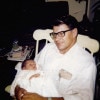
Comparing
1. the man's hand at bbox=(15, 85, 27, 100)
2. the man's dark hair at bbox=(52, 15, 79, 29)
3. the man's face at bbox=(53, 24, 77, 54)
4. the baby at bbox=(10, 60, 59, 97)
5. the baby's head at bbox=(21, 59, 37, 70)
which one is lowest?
the man's hand at bbox=(15, 85, 27, 100)

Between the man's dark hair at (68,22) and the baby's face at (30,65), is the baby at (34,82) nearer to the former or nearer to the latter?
the baby's face at (30,65)

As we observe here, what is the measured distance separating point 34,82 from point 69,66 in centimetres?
41

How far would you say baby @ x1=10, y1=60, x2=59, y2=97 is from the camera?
1945mm

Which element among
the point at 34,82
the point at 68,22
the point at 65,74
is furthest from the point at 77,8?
the point at 34,82

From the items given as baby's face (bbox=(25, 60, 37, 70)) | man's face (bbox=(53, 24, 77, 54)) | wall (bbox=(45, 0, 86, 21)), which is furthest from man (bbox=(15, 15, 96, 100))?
wall (bbox=(45, 0, 86, 21))

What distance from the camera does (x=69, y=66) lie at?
213 cm

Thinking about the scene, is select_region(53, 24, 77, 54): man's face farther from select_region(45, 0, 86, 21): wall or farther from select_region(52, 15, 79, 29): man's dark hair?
select_region(45, 0, 86, 21): wall

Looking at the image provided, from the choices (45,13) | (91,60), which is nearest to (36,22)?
(45,13)

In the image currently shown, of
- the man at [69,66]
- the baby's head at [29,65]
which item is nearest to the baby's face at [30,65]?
the baby's head at [29,65]

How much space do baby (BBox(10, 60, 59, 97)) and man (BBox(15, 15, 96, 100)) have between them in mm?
58

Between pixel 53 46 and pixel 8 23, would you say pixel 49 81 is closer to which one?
pixel 53 46

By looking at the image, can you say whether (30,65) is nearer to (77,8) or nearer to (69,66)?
(69,66)

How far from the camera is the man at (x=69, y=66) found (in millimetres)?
1910

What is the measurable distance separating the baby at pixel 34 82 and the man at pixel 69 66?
0.06 metres
